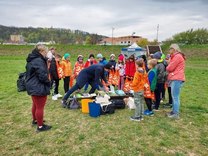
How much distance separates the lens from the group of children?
572 centimetres

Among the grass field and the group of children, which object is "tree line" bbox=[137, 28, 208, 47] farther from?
the grass field

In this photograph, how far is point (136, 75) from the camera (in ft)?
18.5

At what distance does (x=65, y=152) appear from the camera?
409 centimetres

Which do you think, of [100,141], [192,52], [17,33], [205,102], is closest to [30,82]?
[100,141]

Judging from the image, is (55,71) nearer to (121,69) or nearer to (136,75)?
(121,69)

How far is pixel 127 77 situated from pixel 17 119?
461cm

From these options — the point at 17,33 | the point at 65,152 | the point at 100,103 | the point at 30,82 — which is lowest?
the point at 65,152

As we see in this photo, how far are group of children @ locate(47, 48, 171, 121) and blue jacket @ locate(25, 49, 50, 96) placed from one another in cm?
234

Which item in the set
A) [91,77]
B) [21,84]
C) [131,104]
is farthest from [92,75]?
[21,84]

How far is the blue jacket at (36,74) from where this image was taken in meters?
4.52

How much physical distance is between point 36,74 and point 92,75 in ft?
8.45

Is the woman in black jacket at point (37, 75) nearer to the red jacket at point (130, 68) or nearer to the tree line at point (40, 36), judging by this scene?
the red jacket at point (130, 68)

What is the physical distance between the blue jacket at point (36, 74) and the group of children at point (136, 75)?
2336 millimetres

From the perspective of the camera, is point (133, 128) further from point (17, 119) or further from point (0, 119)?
point (0, 119)
